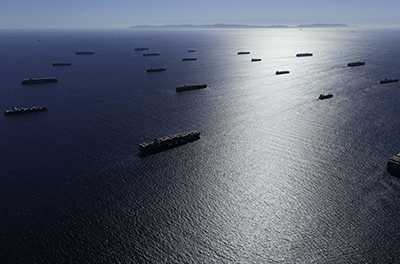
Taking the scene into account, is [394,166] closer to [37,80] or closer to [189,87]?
[189,87]

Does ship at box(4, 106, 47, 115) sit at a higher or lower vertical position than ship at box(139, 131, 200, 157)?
higher

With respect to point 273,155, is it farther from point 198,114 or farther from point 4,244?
point 4,244

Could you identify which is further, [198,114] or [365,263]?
[198,114]

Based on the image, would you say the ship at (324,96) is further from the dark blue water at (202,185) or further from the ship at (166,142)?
the ship at (166,142)

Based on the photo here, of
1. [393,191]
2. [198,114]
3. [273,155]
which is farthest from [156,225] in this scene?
[198,114]

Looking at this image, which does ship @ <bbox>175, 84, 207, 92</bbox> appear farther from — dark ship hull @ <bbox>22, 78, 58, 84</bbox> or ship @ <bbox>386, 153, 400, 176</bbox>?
ship @ <bbox>386, 153, 400, 176</bbox>

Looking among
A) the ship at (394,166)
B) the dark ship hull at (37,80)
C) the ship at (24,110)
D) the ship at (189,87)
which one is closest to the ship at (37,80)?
the dark ship hull at (37,80)

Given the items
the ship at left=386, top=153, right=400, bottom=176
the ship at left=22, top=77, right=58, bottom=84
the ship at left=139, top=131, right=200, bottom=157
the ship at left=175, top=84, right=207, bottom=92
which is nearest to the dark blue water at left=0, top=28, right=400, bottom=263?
the ship at left=386, top=153, right=400, bottom=176

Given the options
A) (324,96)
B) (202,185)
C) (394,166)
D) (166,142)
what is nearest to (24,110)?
(166,142)
